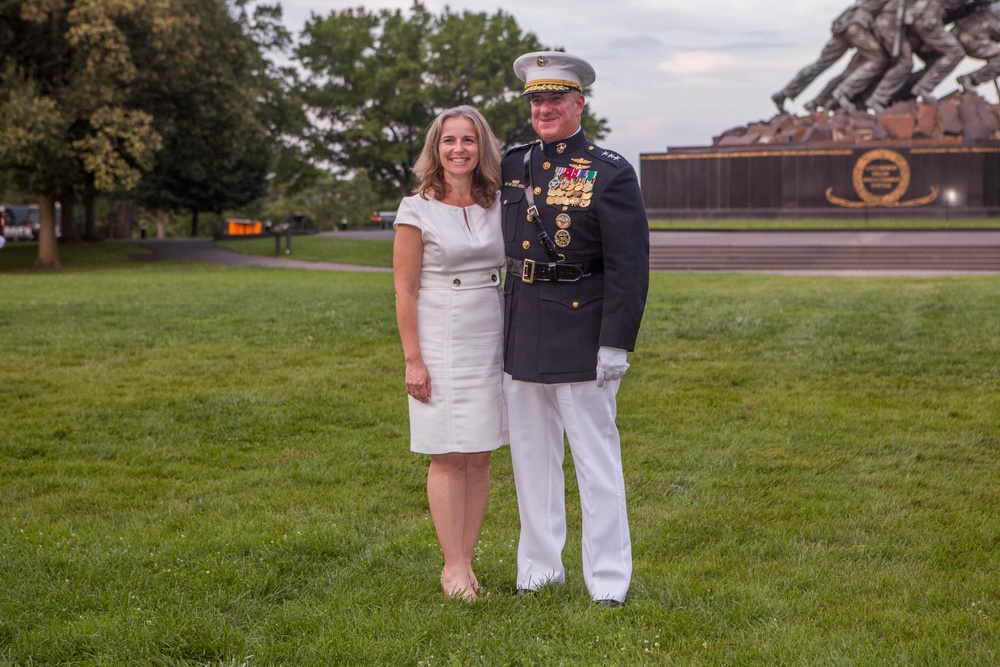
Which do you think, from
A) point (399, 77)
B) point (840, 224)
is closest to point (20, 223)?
point (399, 77)

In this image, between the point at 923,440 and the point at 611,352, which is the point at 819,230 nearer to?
the point at 923,440

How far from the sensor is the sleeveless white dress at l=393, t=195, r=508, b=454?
12.9 feet

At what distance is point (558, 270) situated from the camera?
3.85 m

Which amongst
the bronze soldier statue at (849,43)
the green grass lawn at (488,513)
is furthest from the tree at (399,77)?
the green grass lawn at (488,513)

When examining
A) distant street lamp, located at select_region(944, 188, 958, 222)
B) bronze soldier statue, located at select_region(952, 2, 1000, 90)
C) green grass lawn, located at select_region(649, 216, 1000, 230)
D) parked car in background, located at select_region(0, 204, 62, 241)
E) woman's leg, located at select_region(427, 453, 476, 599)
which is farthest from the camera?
parked car in background, located at select_region(0, 204, 62, 241)

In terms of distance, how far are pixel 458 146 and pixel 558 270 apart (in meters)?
0.59

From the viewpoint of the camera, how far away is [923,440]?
660cm

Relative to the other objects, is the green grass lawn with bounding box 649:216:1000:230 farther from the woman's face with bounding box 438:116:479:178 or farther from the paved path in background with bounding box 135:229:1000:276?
the woman's face with bounding box 438:116:479:178

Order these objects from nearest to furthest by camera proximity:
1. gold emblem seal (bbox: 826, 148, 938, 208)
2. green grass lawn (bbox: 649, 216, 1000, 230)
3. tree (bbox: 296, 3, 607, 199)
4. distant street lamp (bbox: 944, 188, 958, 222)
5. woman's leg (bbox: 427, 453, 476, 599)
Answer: woman's leg (bbox: 427, 453, 476, 599), green grass lawn (bbox: 649, 216, 1000, 230), distant street lamp (bbox: 944, 188, 958, 222), gold emblem seal (bbox: 826, 148, 938, 208), tree (bbox: 296, 3, 607, 199)

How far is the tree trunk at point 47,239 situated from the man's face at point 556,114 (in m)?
27.7

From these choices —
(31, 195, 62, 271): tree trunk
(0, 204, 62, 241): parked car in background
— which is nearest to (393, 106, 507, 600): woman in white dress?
(31, 195, 62, 271): tree trunk

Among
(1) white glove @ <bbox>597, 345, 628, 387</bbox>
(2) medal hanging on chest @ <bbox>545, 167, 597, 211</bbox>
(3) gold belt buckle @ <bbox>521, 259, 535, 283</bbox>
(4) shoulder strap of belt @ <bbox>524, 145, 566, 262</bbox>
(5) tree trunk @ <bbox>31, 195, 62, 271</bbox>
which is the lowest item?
(1) white glove @ <bbox>597, 345, 628, 387</bbox>

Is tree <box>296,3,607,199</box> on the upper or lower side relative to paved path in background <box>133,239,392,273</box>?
upper

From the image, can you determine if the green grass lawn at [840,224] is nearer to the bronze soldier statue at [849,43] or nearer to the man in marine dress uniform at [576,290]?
the bronze soldier statue at [849,43]
